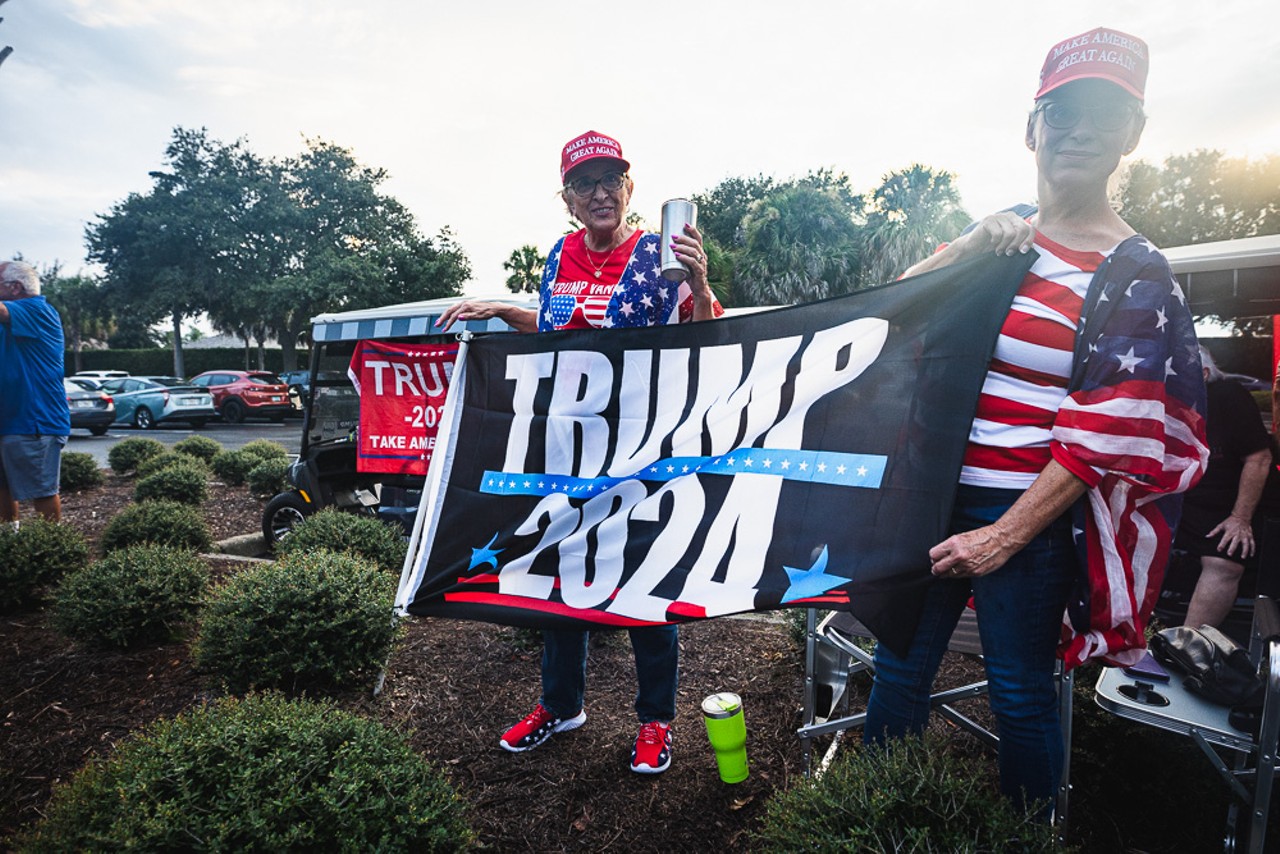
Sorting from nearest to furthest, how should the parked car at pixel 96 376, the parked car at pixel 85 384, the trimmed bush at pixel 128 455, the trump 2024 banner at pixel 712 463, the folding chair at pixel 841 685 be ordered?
the trump 2024 banner at pixel 712 463 → the folding chair at pixel 841 685 → the trimmed bush at pixel 128 455 → the parked car at pixel 85 384 → the parked car at pixel 96 376

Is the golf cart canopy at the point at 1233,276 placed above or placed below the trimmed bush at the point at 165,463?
above

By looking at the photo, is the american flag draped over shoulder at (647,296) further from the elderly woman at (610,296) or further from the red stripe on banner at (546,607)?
the red stripe on banner at (546,607)

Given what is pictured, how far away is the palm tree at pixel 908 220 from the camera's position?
86.6ft

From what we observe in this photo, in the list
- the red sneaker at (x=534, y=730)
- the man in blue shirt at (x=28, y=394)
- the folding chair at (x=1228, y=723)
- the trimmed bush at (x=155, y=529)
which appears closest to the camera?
the folding chair at (x=1228, y=723)

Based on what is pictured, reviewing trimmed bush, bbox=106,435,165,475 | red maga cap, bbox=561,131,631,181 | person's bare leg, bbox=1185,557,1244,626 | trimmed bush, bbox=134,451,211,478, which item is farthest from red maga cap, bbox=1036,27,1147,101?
trimmed bush, bbox=106,435,165,475

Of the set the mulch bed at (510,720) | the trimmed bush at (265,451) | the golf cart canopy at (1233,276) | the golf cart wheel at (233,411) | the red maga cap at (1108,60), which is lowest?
the golf cart wheel at (233,411)

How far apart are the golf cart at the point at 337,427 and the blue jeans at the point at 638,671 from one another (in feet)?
12.1

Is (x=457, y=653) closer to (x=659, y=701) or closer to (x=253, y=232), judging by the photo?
(x=659, y=701)

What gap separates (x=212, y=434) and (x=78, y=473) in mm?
11162

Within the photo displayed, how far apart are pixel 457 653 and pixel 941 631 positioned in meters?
2.74

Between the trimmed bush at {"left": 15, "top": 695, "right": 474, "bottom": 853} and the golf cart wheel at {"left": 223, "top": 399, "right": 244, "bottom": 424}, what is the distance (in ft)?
77.8

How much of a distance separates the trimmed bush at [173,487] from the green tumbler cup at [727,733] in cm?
784

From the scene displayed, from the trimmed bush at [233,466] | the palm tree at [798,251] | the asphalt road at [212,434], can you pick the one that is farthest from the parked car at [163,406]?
the palm tree at [798,251]

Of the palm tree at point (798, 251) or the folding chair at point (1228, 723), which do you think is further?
the palm tree at point (798, 251)
